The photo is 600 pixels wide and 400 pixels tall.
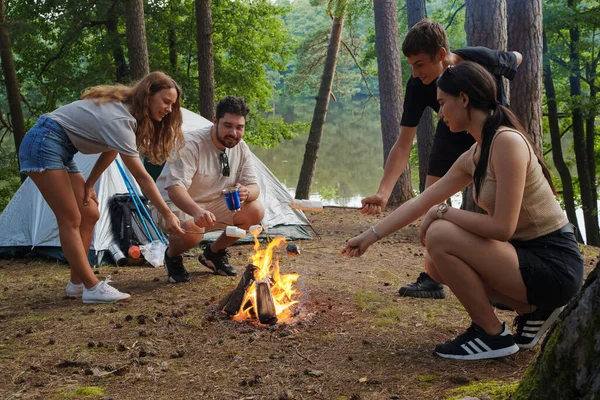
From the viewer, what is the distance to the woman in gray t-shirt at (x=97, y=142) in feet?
13.6

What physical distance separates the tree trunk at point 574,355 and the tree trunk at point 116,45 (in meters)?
14.4

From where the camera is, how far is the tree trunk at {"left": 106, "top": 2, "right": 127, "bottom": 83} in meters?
14.8

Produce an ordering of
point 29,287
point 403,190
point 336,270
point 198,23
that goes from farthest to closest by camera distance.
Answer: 1. point 403,190
2. point 198,23
3. point 336,270
4. point 29,287

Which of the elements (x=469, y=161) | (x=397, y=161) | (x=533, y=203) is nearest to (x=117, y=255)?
(x=397, y=161)

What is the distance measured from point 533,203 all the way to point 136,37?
8.08 metres

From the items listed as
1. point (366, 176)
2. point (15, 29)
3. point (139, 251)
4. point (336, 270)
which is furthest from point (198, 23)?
point (366, 176)

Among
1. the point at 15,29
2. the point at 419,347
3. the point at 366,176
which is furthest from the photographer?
the point at 366,176

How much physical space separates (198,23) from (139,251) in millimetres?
5454

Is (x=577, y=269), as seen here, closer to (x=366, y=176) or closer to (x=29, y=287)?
(x=29, y=287)

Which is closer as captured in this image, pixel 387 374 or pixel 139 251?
pixel 387 374

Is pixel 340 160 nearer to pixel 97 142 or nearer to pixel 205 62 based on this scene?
pixel 205 62

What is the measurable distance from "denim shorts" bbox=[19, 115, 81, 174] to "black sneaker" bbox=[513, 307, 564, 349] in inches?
124

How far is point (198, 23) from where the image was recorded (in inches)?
405

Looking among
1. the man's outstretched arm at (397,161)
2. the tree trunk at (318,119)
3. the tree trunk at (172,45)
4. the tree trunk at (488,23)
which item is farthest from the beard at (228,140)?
the tree trunk at (172,45)
